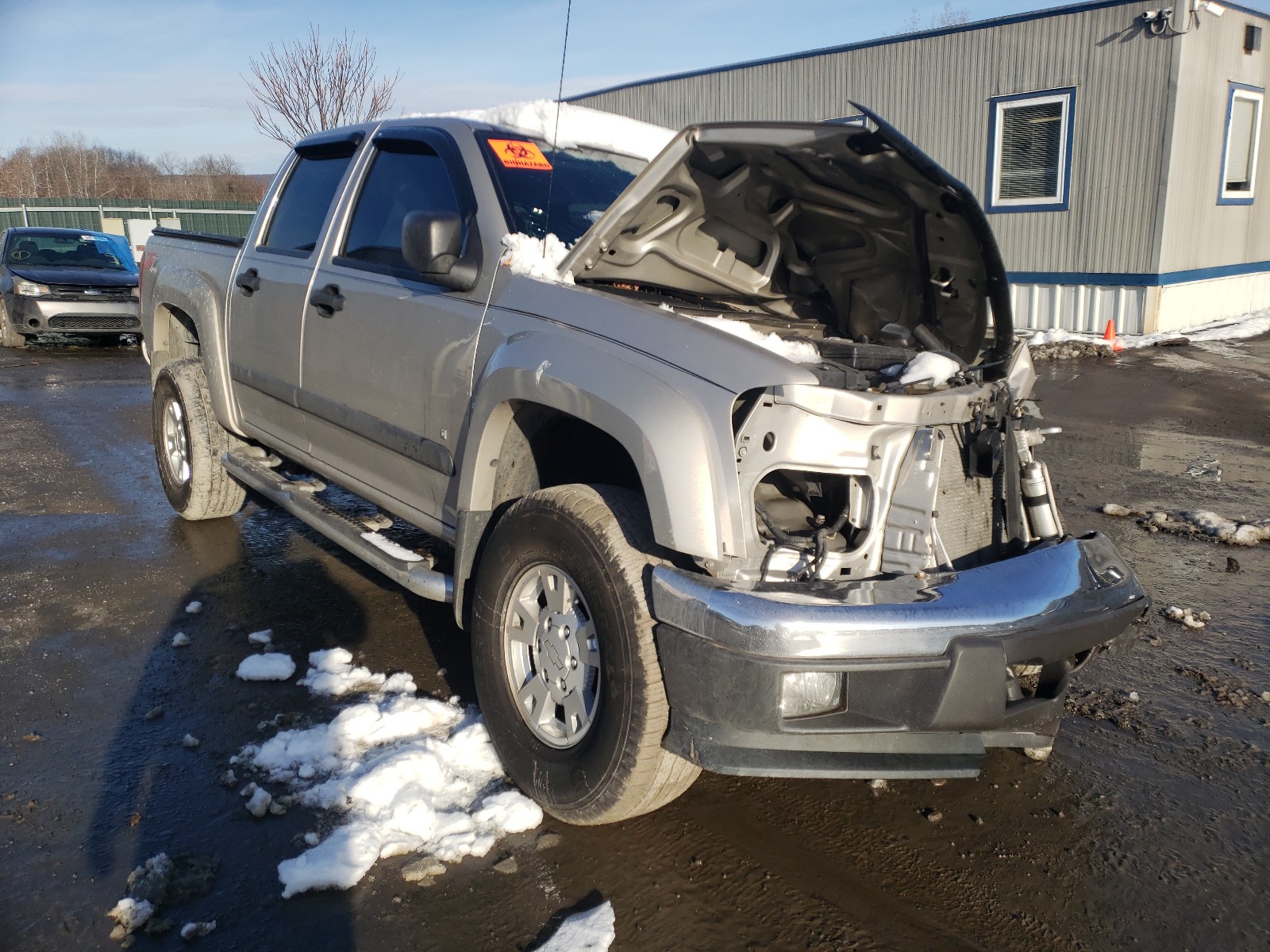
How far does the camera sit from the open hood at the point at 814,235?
2.98 meters

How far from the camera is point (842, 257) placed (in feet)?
12.7

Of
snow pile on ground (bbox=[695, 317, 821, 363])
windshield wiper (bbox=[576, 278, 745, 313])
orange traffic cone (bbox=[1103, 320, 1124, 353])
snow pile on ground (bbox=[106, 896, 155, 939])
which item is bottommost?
snow pile on ground (bbox=[106, 896, 155, 939])

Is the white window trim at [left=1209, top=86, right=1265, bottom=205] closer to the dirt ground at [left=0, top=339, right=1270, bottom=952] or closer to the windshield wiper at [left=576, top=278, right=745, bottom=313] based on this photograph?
the dirt ground at [left=0, top=339, right=1270, bottom=952]

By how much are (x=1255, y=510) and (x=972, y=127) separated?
11.0 metres

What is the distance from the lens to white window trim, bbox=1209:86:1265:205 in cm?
1482

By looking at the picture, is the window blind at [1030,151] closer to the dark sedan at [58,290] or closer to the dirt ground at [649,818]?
the dirt ground at [649,818]

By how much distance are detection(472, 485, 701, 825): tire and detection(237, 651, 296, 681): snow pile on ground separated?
1.13m

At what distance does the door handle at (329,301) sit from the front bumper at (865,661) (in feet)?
7.40

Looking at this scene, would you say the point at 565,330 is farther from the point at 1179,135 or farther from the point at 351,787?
the point at 1179,135

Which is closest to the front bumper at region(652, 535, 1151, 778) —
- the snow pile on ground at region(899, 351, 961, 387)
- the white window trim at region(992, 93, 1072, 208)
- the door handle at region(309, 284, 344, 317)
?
the snow pile on ground at region(899, 351, 961, 387)

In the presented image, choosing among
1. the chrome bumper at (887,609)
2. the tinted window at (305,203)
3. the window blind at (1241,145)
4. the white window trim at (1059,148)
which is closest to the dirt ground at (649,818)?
the chrome bumper at (887,609)

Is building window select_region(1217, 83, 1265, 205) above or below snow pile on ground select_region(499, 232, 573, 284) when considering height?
above

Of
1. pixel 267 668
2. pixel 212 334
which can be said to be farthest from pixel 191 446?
pixel 267 668

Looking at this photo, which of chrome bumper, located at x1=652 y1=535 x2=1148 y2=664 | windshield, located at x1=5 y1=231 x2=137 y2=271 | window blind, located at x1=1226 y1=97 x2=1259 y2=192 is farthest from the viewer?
window blind, located at x1=1226 y1=97 x2=1259 y2=192
